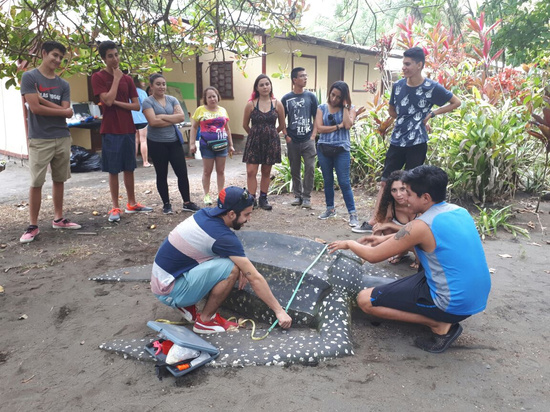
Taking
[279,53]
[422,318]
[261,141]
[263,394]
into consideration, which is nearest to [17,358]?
[263,394]

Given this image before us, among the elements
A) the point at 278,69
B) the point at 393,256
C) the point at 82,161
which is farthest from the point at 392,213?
the point at 278,69

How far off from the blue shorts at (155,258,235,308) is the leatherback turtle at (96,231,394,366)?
0.30 m

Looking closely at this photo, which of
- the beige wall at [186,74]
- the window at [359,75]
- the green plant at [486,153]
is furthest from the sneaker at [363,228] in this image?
the window at [359,75]

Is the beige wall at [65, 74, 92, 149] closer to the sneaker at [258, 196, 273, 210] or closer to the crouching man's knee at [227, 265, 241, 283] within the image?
the sneaker at [258, 196, 273, 210]

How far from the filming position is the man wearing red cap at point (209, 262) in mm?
2678

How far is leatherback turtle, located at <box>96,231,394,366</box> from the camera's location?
2.61 m

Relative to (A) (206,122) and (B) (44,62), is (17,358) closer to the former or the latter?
(B) (44,62)

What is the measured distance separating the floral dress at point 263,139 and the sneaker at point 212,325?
9.78 ft

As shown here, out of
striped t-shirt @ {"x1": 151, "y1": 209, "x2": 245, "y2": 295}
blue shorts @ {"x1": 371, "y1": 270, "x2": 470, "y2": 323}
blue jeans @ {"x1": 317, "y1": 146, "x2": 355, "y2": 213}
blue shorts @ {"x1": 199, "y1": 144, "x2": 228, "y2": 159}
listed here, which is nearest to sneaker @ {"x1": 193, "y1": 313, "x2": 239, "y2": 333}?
striped t-shirt @ {"x1": 151, "y1": 209, "x2": 245, "y2": 295}

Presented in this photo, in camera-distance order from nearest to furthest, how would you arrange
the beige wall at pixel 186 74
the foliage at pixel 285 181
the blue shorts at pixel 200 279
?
the blue shorts at pixel 200 279 → the foliage at pixel 285 181 → the beige wall at pixel 186 74

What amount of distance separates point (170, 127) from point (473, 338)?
4.03 m

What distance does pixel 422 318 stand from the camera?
2742 millimetres

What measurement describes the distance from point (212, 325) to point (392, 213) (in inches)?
71.2

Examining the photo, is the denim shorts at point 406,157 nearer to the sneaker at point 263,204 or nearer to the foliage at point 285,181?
the sneaker at point 263,204
